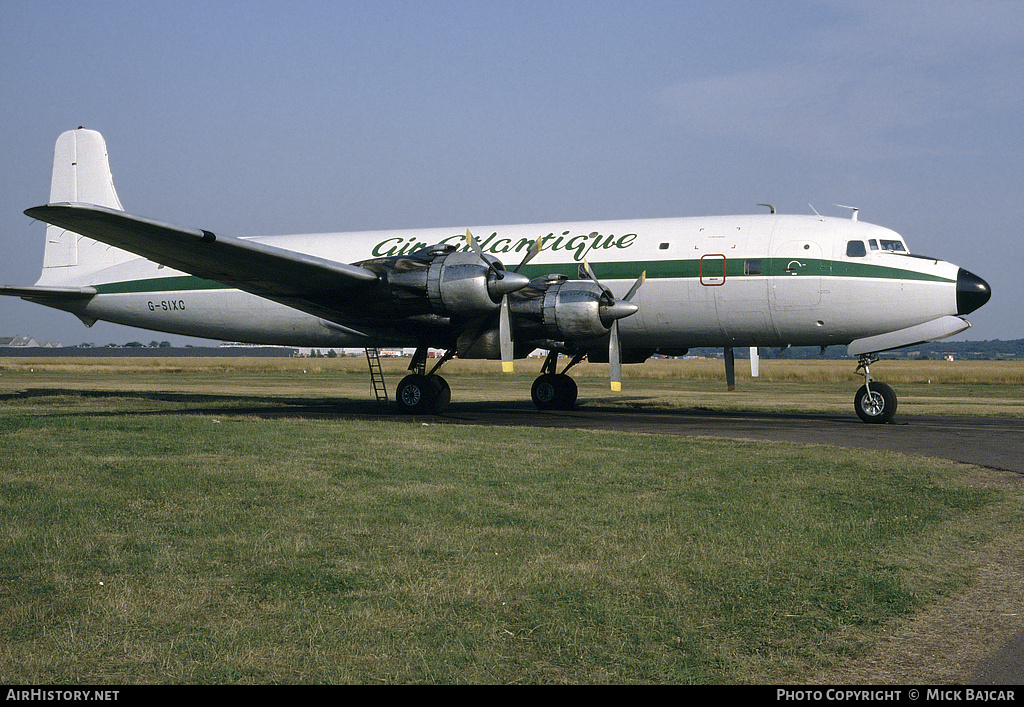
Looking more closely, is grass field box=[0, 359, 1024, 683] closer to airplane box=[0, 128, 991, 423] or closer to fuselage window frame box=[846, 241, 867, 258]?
airplane box=[0, 128, 991, 423]

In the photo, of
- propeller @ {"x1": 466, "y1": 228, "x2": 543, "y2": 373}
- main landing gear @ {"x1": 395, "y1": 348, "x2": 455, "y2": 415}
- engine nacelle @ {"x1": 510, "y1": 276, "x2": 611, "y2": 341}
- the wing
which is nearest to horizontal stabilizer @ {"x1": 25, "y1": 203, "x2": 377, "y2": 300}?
the wing

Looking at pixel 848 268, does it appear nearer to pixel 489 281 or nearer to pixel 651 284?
pixel 651 284

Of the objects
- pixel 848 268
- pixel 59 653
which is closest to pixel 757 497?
pixel 59 653

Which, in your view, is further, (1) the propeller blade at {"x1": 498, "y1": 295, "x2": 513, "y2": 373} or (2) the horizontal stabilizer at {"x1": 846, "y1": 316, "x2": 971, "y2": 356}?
(1) the propeller blade at {"x1": 498, "y1": 295, "x2": 513, "y2": 373}

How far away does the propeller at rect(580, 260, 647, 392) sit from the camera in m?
19.5

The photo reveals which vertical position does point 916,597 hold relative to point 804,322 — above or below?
below

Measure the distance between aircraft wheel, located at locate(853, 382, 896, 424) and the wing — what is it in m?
11.5

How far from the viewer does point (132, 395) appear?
29.0 m

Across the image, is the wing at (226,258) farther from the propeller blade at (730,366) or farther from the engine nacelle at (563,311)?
the propeller blade at (730,366)

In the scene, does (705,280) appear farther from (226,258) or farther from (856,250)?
(226,258)

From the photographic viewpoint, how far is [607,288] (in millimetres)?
20672

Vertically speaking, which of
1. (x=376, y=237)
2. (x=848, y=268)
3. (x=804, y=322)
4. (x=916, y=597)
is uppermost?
(x=376, y=237)

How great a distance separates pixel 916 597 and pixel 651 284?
15.4m

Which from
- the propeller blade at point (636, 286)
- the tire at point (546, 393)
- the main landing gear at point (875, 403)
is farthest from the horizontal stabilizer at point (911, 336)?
the tire at point (546, 393)
